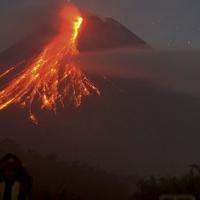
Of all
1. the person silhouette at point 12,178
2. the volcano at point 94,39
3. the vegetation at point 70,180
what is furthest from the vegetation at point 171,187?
the volcano at point 94,39

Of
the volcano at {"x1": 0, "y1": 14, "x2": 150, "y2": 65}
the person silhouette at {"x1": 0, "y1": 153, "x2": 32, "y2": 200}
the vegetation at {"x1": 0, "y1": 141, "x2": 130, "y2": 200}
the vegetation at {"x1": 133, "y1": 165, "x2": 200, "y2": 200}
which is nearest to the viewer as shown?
the person silhouette at {"x1": 0, "y1": 153, "x2": 32, "y2": 200}

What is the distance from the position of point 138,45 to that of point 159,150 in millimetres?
41889

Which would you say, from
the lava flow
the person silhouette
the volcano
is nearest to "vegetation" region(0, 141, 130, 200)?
the person silhouette

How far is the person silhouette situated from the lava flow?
43.4 meters

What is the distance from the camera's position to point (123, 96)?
2391 inches

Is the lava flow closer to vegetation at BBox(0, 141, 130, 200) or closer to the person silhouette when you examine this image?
vegetation at BBox(0, 141, 130, 200)

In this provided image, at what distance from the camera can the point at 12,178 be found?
7.02 metres

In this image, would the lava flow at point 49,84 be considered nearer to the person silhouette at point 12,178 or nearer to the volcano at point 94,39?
the volcano at point 94,39

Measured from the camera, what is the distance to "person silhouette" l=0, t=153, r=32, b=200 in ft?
22.8

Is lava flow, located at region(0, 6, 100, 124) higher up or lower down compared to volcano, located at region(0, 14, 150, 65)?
lower down

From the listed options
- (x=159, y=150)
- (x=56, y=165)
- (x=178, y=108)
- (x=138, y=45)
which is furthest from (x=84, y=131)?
(x=138, y=45)

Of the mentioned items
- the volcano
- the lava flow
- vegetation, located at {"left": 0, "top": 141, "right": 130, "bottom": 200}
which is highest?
the volcano

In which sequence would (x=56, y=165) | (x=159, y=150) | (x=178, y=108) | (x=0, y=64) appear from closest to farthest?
(x=56, y=165), (x=159, y=150), (x=178, y=108), (x=0, y=64)

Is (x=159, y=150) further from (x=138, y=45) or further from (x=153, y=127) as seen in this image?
(x=138, y=45)
